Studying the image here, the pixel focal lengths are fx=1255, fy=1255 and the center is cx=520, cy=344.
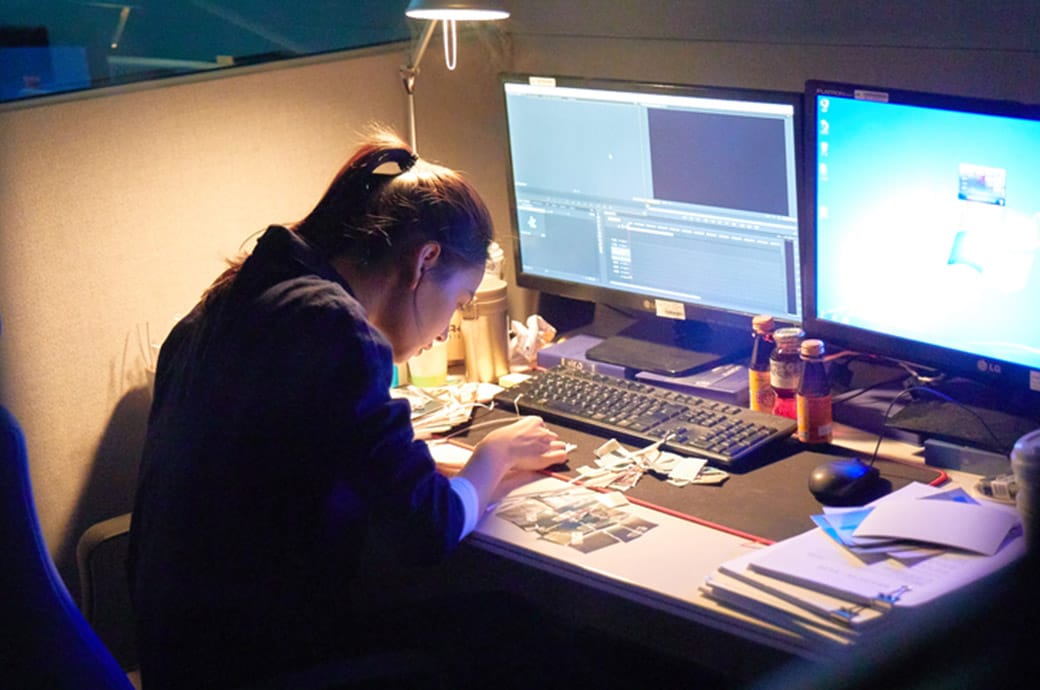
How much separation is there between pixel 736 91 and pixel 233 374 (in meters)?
0.89

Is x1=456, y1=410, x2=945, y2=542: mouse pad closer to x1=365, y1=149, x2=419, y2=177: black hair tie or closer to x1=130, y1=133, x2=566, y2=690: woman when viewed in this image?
x1=130, y1=133, x2=566, y2=690: woman

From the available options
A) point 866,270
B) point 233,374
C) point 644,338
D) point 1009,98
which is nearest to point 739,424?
point 866,270

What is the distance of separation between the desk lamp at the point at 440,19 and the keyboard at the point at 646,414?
572mm

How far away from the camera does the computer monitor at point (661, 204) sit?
75.2 inches

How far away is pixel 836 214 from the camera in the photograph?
5.96 ft

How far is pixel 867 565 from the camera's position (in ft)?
4.65

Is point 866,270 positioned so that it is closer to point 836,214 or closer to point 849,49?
point 836,214

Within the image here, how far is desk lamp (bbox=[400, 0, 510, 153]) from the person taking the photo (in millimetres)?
1909

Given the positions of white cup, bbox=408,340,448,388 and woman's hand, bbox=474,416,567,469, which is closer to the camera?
woman's hand, bbox=474,416,567,469

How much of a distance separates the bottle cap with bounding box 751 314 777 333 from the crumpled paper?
0.45m

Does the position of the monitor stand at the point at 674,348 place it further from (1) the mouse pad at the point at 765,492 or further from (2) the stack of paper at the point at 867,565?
(2) the stack of paper at the point at 867,565

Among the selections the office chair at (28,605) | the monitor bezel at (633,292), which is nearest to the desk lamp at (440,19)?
the monitor bezel at (633,292)

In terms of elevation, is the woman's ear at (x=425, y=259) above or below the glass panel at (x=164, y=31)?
below

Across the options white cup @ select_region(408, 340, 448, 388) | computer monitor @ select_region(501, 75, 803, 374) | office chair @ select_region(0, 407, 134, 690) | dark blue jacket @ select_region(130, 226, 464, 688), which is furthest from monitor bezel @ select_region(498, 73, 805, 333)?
office chair @ select_region(0, 407, 134, 690)
